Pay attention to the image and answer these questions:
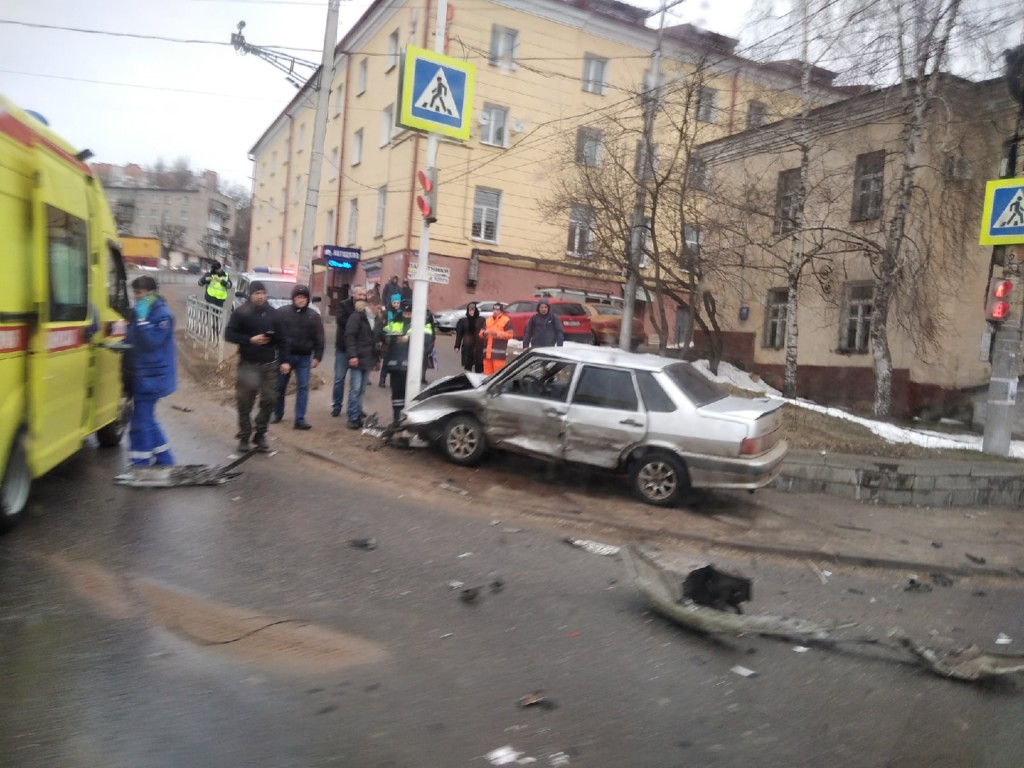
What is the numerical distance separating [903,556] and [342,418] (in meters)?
7.35

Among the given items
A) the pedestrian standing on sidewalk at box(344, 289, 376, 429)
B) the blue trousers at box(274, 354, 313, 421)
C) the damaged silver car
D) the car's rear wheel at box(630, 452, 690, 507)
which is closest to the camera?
the damaged silver car

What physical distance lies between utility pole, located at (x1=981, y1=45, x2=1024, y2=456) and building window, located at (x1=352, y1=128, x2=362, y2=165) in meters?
27.1

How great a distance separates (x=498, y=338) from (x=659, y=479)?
6.47 metres

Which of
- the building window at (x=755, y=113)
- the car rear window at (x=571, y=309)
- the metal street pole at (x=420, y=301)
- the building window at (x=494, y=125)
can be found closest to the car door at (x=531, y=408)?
the metal street pole at (x=420, y=301)

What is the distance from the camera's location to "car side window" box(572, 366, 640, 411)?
8367mm

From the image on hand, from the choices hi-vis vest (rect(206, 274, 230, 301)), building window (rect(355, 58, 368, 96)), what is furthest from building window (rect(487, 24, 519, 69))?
hi-vis vest (rect(206, 274, 230, 301))

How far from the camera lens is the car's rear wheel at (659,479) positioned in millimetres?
8070

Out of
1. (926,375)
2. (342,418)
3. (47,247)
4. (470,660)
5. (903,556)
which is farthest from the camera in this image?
(926,375)

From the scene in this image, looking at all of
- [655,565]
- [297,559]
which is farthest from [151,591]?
[655,565]

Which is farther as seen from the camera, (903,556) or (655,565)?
(903,556)

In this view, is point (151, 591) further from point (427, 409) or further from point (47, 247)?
point (427, 409)

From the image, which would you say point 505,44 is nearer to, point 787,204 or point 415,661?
point 787,204

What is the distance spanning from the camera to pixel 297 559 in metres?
5.62

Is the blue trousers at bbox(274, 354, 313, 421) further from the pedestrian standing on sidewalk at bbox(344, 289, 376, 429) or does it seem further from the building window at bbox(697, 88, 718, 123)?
the building window at bbox(697, 88, 718, 123)
